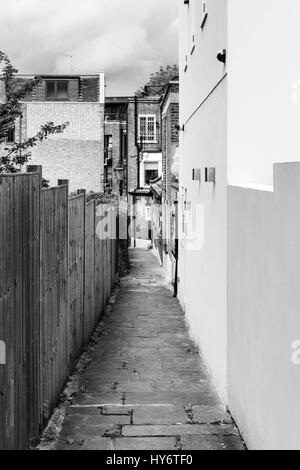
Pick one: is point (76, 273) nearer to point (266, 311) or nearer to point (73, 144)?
point (266, 311)

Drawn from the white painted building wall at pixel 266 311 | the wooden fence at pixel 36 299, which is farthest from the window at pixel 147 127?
the white painted building wall at pixel 266 311

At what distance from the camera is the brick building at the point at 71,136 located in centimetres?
3591

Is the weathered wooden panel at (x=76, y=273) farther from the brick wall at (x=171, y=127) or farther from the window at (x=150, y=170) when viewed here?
the window at (x=150, y=170)

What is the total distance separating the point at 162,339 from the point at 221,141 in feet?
14.2

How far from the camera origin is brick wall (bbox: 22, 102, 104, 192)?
118ft

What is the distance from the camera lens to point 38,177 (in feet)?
19.2

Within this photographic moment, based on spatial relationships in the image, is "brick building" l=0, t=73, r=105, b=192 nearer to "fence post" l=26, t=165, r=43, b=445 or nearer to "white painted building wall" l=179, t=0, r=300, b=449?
"white painted building wall" l=179, t=0, r=300, b=449

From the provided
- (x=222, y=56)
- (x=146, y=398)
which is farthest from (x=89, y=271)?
(x=222, y=56)

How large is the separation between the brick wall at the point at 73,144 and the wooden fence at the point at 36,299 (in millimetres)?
26650

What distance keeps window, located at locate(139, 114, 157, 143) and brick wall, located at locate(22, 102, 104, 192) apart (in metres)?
9.92

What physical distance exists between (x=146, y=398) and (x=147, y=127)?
39.9m

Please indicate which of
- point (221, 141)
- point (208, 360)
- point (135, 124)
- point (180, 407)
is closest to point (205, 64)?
point (221, 141)

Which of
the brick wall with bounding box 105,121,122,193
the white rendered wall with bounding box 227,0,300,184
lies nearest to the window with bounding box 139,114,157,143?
the brick wall with bounding box 105,121,122,193

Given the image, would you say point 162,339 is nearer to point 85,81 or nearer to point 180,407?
point 180,407
